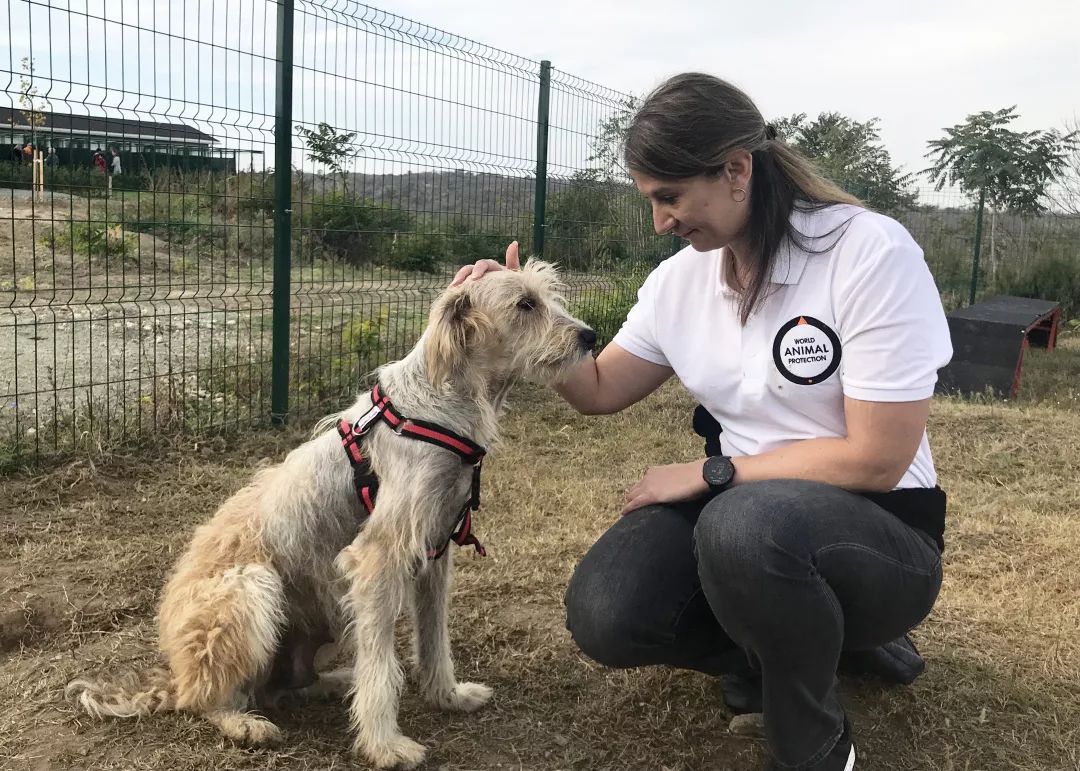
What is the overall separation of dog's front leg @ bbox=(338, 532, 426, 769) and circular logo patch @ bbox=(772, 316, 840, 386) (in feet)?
4.30

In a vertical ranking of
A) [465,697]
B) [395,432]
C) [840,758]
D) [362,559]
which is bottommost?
[465,697]

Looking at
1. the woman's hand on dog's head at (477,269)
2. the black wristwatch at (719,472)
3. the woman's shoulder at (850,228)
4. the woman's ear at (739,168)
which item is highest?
the woman's ear at (739,168)

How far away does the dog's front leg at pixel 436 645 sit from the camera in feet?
9.64

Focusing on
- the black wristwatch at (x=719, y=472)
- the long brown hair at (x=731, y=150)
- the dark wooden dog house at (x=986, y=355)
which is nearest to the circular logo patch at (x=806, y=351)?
the long brown hair at (x=731, y=150)

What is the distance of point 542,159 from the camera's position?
811 centimetres

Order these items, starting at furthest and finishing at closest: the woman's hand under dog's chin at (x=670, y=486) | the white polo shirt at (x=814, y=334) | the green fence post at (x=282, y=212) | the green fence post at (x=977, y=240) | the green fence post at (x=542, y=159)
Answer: the green fence post at (x=977, y=240), the green fence post at (x=542, y=159), the green fence post at (x=282, y=212), the woman's hand under dog's chin at (x=670, y=486), the white polo shirt at (x=814, y=334)

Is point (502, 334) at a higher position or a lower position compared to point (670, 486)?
higher

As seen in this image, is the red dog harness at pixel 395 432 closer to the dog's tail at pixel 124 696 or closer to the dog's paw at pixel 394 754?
the dog's paw at pixel 394 754

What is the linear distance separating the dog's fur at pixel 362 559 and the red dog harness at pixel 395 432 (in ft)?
0.09

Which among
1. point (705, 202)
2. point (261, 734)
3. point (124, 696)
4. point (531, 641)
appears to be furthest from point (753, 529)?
point (124, 696)

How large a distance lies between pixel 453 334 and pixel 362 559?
0.75m

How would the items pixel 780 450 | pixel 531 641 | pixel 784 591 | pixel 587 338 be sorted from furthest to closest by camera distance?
pixel 531 641 → pixel 587 338 → pixel 780 450 → pixel 784 591

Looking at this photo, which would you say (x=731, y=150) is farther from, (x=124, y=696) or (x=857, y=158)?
(x=857, y=158)

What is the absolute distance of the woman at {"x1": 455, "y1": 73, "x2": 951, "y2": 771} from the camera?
2252 millimetres
